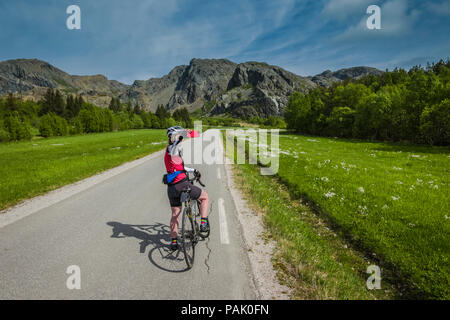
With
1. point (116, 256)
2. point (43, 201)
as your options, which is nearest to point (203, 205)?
point (116, 256)

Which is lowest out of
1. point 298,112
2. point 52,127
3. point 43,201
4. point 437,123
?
point 43,201

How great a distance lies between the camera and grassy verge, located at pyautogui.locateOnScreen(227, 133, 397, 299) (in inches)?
157

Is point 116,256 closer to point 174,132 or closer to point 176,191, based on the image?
point 176,191

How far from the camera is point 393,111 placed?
41.8m

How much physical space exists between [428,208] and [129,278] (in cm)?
982

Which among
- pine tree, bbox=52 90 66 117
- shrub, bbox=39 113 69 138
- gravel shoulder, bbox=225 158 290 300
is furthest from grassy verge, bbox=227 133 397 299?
pine tree, bbox=52 90 66 117

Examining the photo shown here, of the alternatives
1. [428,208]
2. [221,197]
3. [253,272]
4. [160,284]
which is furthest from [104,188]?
[428,208]

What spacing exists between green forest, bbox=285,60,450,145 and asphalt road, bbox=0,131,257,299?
134 ft

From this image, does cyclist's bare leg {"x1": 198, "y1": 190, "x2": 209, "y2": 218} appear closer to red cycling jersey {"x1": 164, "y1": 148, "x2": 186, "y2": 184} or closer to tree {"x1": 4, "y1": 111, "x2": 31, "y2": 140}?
red cycling jersey {"x1": 164, "y1": 148, "x2": 186, "y2": 184}

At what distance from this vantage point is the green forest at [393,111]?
32469 millimetres

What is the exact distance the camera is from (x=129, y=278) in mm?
4070

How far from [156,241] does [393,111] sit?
171 ft
